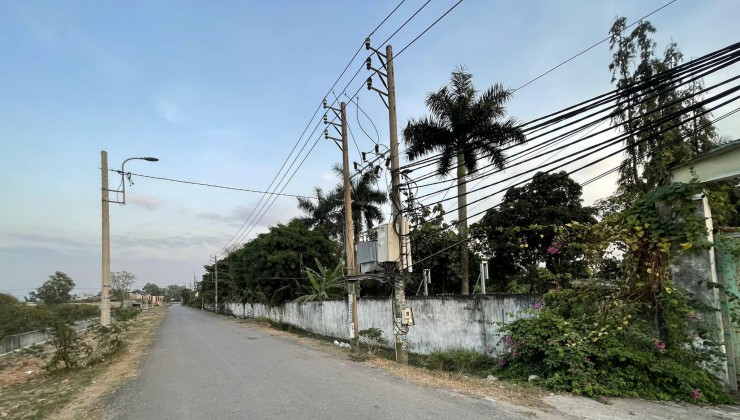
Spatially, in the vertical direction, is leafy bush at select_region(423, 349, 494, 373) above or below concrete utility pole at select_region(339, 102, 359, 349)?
below

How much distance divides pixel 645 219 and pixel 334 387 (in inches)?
258

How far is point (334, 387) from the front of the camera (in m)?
8.29

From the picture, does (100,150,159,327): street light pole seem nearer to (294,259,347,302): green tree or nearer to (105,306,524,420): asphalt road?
(105,306,524,420): asphalt road

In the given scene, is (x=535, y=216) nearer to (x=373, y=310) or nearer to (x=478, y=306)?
(x=373, y=310)

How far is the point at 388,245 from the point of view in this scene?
12.1 m

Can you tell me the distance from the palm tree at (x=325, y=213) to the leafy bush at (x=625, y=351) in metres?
31.4

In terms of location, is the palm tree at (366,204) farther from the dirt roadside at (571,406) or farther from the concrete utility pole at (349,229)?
the dirt roadside at (571,406)

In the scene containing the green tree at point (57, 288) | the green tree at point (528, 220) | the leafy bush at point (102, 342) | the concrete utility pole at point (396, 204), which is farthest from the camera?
the green tree at point (57, 288)

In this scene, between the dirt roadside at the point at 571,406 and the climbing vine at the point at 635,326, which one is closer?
the dirt roadside at the point at 571,406

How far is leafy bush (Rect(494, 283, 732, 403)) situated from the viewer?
720 cm

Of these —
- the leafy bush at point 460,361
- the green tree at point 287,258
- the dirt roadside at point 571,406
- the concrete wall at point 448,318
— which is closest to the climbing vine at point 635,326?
the dirt roadside at point 571,406

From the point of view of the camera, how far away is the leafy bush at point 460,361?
36.9 ft

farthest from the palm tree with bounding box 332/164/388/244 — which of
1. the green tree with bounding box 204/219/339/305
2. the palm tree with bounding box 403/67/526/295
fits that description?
the palm tree with bounding box 403/67/526/295

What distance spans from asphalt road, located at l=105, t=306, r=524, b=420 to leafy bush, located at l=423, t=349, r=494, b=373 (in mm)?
2205
